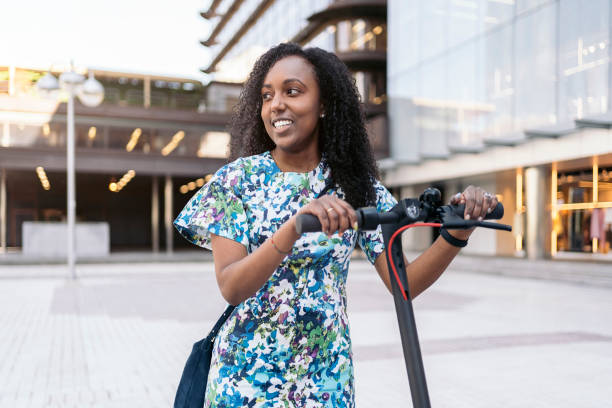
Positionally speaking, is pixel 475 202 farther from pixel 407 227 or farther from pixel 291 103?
pixel 291 103

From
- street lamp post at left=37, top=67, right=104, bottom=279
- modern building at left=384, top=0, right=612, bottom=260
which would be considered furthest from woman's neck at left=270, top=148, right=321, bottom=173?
modern building at left=384, top=0, right=612, bottom=260

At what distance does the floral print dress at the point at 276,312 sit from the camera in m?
1.64

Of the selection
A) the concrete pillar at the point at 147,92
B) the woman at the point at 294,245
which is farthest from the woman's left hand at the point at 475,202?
the concrete pillar at the point at 147,92

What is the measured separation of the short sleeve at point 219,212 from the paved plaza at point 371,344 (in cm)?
386

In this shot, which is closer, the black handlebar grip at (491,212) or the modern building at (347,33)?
the black handlebar grip at (491,212)

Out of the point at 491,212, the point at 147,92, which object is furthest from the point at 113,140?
the point at 491,212

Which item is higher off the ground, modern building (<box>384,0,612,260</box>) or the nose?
modern building (<box>384,0,612,260</box>)

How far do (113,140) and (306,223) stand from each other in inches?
1088

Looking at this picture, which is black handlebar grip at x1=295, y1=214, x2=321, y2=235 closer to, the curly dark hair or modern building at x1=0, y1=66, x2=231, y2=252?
the curly dark hair

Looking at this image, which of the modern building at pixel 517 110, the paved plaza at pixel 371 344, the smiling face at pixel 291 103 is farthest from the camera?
the modern building at pixel 517 110

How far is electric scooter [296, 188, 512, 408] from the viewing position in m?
1.22

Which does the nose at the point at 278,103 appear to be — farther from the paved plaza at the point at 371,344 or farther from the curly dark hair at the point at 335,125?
the paved plaza at the point at 371,344

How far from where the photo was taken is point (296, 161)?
181 centimetres

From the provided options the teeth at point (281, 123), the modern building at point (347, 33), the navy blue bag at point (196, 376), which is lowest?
the navy blue bag at point (196, 376)
